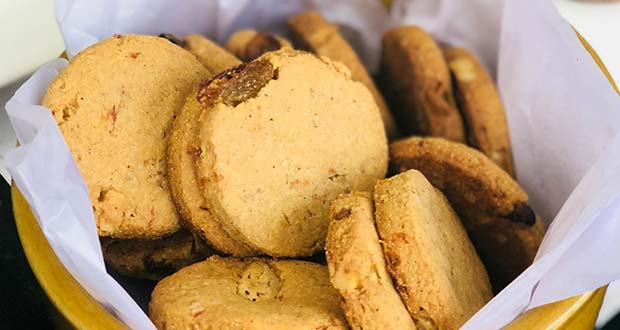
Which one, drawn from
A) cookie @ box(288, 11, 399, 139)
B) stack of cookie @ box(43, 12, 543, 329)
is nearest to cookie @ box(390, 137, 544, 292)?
stack of cookie @ box(43, 12, 543, 329)

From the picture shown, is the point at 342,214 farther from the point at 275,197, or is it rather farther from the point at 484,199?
the point at 484,199

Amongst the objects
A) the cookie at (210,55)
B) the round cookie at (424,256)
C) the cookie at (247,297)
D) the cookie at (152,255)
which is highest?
the cookie at (210,55)

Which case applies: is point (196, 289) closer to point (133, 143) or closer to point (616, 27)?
point (133, 143)

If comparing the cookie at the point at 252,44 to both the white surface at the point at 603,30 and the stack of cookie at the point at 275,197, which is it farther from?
the white surface at the point at 603,30

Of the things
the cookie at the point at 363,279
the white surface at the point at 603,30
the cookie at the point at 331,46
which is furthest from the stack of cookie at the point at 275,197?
the white surface at the point at 603,30

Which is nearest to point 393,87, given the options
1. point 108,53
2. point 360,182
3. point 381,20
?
point 381,20

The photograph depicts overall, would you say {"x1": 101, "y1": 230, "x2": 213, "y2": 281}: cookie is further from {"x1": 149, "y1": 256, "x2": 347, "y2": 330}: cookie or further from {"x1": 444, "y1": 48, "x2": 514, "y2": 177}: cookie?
{"x1": 444, "y1": 48, "x2": 514, "y2": 177}: cookie
